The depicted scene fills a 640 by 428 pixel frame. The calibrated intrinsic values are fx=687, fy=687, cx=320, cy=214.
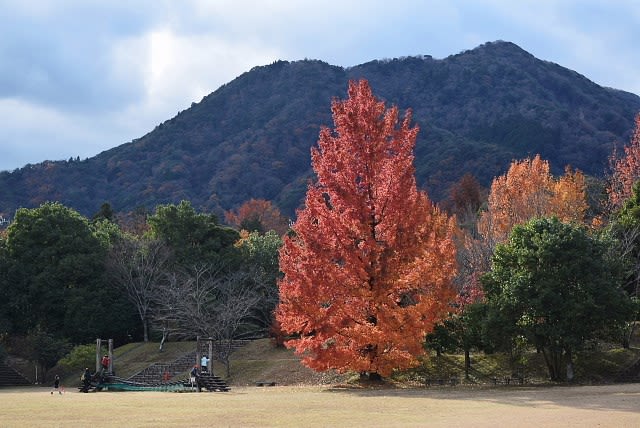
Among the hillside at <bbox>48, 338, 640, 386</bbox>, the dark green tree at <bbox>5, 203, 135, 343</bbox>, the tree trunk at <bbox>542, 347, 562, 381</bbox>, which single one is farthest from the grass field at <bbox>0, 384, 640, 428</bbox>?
the dark green tree at <bbox>5, 203, 135, 343</bbox>

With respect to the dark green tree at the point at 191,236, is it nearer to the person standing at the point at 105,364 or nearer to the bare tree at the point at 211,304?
the bare tree at the point at 211,304

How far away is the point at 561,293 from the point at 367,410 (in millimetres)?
12483

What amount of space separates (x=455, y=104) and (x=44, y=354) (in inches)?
5936

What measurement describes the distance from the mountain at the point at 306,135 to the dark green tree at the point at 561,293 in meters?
74.8

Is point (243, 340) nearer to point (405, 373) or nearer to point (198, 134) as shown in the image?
point (405, 373)

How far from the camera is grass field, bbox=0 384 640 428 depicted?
50.1 ft

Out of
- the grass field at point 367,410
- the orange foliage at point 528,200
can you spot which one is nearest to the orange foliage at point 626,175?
the orange foliage at point 528,200

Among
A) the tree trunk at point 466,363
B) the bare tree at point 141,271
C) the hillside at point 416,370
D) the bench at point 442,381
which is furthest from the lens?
the bare tree at point 141,271

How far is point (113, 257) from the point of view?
164ft

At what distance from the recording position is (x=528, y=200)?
4750 centimetres

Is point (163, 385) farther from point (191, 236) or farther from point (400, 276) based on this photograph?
point (191, 236)

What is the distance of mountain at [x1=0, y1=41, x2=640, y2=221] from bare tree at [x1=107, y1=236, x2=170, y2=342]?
6004 centimetres

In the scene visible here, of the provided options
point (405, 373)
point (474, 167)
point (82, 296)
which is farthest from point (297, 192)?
point (405, 373)

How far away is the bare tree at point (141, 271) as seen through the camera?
4847 centimetres
